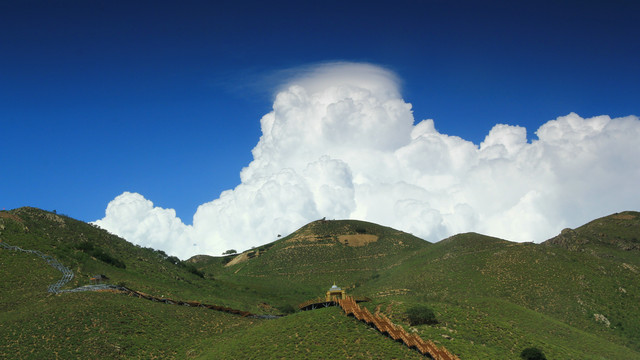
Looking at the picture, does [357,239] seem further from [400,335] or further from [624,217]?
[400,335]

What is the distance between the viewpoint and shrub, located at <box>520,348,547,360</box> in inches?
1903

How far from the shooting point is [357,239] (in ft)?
525

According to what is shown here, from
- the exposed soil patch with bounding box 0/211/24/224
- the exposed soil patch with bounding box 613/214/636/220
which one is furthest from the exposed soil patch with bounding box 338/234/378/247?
the exposed soil patch with bounding box 0/211/24/224

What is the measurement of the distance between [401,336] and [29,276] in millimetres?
57827

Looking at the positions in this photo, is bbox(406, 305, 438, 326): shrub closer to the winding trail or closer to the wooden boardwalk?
the wooden boardwalk

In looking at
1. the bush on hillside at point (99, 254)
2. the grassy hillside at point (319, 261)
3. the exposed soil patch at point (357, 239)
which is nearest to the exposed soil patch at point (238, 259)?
the grassy hillside at point (319, 261)

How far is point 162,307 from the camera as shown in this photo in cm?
6825

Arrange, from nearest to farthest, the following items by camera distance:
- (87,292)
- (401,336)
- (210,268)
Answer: (401,336), (87,292), (210,268)

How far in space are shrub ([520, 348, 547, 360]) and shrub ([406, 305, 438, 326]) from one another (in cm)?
1136

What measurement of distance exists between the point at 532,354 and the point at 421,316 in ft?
44.7

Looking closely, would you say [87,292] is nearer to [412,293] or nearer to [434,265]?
[412,293]

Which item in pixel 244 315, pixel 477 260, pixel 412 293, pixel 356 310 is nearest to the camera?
pixel 356 310

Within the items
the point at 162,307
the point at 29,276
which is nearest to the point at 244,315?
the point at 162,307

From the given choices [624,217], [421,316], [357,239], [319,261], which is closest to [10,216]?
[319,261]
